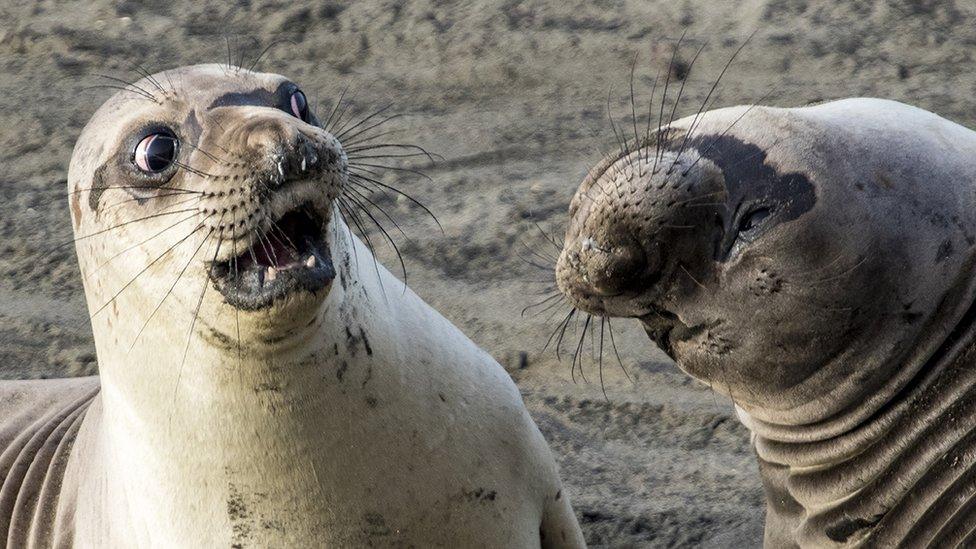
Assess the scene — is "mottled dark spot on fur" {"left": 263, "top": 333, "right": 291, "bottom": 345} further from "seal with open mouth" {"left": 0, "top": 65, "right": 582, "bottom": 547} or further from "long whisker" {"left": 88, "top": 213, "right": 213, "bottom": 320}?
"long whisker" {"left": 88, "top": 213, "right": 213, "bottom": 320}

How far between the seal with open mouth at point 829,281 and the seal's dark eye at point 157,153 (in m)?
0.91

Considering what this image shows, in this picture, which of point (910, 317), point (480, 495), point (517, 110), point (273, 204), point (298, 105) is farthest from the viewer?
point (517, 110)

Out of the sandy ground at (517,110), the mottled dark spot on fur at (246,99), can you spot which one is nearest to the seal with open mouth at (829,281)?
the mottled dark spot on fur at (246,99)

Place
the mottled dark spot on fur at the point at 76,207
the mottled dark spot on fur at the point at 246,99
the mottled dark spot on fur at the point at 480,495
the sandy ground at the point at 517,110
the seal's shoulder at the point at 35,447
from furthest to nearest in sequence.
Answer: the sandy ground at the point at 517,110 < the seal's shoulder at the point at 35,447 < the mottled dark spot on fur at the point at 480,495 < the mottled dark spot on fur at the point at 76,207 < the mottled dark spot on fur at the point at 246,99

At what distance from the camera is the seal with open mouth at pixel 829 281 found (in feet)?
11.2

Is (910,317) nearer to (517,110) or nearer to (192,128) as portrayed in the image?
(192,128)

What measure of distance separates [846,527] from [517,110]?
3.80 m

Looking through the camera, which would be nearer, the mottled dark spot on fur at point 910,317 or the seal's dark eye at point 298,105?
the mottled dark spot on fur at point 910,317

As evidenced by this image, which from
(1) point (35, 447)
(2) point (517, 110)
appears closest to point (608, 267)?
(1) point (35, 447)

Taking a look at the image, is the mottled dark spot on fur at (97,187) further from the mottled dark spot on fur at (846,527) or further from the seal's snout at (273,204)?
the mottled dark spot on fur at (846,527)

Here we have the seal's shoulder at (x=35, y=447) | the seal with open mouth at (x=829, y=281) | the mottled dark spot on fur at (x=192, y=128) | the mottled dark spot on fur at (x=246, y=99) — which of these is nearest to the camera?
the seal with open mouth at (x=829, y=281)

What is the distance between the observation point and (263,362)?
3562mm

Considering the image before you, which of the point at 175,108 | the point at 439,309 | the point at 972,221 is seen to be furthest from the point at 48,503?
the point at 972,221

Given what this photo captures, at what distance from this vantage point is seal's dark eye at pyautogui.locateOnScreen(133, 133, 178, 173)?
3.54 metres
